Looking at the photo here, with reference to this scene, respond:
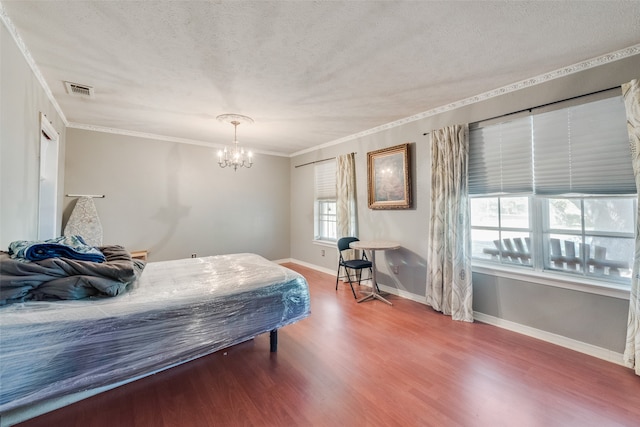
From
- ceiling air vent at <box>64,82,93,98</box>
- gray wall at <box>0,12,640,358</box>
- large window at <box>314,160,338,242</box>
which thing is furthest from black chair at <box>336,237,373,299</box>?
ceiling air vent at <box>64,82,93,98</box>

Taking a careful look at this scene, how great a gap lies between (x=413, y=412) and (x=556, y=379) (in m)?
1.19

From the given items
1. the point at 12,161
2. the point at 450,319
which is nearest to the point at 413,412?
the point at 450,319

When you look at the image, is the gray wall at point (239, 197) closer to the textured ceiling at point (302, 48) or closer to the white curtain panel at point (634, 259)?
the white curtain panel at point (634, 259)

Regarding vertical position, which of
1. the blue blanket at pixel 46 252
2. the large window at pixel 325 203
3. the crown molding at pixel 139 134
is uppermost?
the crown molding at pixel 139 134

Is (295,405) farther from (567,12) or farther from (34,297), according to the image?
(567,12)

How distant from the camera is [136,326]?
4.79ft

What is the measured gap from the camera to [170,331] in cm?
158

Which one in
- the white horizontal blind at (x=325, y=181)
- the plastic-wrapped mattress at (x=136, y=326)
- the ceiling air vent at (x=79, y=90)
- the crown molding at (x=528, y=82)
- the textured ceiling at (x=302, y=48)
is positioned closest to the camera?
the plastic-wrapped mattress at (x=136, y=326)

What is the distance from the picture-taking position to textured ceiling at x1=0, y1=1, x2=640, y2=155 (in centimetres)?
160

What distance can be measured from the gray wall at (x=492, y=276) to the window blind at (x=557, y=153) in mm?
169

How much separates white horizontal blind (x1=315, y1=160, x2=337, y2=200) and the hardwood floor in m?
2.84

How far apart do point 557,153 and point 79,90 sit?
473cm

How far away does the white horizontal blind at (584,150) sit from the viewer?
204 cm

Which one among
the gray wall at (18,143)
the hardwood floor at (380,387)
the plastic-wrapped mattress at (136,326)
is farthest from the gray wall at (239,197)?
the plastic-wrapped mattress at (136,326)
